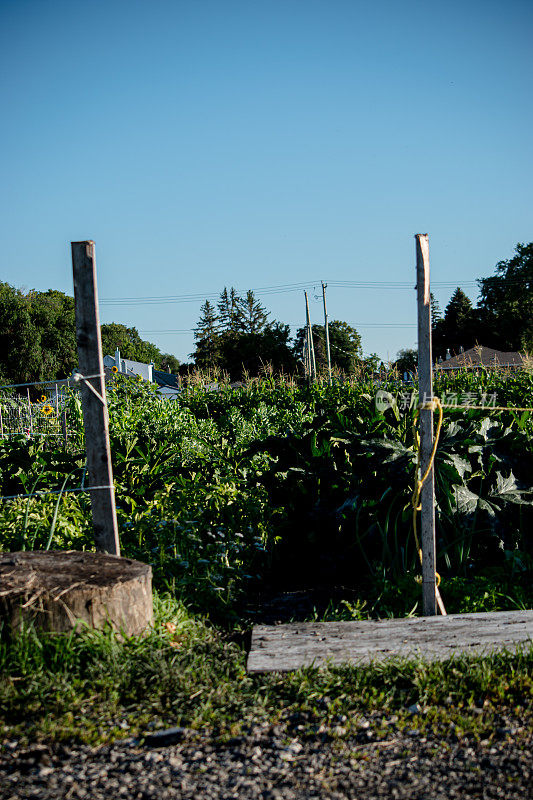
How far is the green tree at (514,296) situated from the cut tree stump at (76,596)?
47.6 metres

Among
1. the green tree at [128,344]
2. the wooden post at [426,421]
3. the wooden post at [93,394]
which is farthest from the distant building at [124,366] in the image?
the green tree at [128,344]

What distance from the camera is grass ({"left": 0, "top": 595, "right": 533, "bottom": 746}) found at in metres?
2.24

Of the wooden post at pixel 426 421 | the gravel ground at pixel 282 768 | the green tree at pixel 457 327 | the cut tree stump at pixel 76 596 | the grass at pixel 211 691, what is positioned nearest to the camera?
the gravel ground at pixel 282 768

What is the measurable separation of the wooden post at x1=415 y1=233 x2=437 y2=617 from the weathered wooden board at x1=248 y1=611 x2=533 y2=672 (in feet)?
0.62

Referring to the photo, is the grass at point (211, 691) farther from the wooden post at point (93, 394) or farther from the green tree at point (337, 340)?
the green tree at point (337, 340)

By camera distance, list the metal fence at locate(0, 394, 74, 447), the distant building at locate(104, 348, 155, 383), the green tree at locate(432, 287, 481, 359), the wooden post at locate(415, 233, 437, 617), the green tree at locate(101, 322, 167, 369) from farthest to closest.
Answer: the green tree at locate(101, 322, 167, 369), the green tree at locate(432, 287, 481, 359), the distant building at locate(104, 348, 155, 383), the metal fence at locate(0, 394, 74, 447), the wooden post at locate(415, 233, 437, 617)

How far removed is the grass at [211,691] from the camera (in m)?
2.24

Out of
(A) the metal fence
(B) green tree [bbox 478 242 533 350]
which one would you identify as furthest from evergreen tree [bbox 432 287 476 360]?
(A) the metal fence

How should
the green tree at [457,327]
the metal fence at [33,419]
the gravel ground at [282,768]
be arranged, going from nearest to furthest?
the gravel ground at [282,768], the metal fence at [33,419], the green tree at [457,327]

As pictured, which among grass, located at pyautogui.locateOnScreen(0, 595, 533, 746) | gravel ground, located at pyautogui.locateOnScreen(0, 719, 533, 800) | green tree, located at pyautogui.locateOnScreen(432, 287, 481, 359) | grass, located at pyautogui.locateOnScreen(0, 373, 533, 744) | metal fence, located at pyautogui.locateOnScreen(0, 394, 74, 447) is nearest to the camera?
gravel ground, located at pyautogui.locateOnScreen(0, 719, 533, 800)

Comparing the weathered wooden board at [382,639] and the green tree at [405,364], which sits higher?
the green tree at [405,364]

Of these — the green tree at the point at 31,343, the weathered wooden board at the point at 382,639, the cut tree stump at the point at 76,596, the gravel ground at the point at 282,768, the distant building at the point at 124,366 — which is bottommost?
the gravel ground at the point at 282,768

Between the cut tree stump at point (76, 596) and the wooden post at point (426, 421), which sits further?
the wooden post at point (426, 421)

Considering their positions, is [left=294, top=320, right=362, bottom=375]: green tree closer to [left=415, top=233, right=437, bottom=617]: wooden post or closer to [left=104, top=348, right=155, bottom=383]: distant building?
[left=104, top=348, right=155, bottom=383]: distant building
